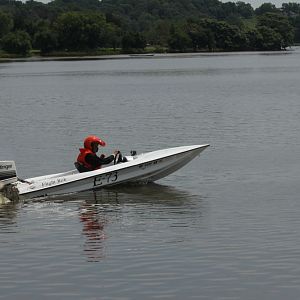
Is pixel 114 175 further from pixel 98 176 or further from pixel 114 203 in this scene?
pixel 114 203

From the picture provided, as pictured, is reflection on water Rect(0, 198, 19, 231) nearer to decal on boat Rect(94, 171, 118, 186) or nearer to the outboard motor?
the outboard motor

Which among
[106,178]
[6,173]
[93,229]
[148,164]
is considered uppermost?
[6,173]

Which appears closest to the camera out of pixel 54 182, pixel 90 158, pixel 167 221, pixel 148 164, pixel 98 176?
pixel 167 221

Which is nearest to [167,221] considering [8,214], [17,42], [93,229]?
[93,229]

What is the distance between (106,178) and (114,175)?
0.25m

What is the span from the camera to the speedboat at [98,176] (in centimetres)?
2473

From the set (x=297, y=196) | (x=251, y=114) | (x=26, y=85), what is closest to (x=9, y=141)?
(x=251, y=114)

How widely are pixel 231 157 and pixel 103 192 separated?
8018 millimetres

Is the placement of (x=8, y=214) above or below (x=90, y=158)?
below

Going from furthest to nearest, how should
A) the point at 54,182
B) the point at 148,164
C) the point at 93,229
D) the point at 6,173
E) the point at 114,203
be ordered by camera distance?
1. the point at 148,164
2. the point at 54,182
3. the point at 114,203
4. the point at 6,173
5. the point at 93,229

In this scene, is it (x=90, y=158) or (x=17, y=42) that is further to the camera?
(x=17, y=42)

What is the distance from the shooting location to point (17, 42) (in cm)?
19438

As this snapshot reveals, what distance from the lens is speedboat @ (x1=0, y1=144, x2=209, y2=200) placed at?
2473cm

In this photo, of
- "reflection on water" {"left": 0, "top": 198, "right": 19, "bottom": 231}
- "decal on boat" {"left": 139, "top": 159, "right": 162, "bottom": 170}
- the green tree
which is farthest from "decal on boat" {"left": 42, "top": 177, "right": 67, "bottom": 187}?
the green tree
